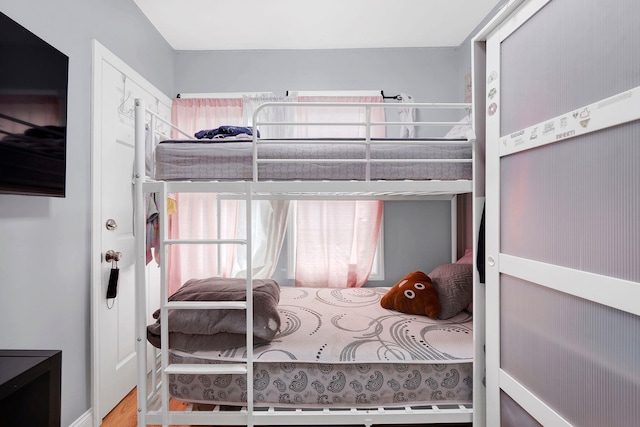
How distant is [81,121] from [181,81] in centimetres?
148

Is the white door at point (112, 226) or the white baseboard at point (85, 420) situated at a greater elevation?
the white door at point (112, 226)

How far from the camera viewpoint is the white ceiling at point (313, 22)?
98.0 inches

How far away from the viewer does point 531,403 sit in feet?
4.19

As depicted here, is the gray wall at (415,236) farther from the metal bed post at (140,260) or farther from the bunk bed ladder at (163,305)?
the metal bed post at (140,260)

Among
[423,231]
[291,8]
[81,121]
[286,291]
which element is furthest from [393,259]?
[81,121]

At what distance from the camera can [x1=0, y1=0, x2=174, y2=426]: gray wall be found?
1510mm

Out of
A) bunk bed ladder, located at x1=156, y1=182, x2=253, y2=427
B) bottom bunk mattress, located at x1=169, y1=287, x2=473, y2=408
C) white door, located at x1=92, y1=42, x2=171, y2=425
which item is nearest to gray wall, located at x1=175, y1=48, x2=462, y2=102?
white door, located at x1=92, y1=42, x2=171, y2=425

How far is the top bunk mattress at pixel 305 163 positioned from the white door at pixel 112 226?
0.65 meters

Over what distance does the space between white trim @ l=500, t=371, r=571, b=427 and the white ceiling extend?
2.48m

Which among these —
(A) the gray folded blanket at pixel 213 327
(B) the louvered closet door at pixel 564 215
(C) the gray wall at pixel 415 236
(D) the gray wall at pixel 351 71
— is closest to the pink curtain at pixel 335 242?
(C) the gray wall at pixel 415 236

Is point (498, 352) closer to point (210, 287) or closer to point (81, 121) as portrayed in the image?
point (210, 287)

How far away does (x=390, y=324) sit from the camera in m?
2.06

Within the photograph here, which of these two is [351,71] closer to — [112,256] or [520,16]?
[520,16]

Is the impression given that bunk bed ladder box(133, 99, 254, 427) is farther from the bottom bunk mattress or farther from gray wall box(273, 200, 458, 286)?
gray wall box(273, 200, 458, 286)
